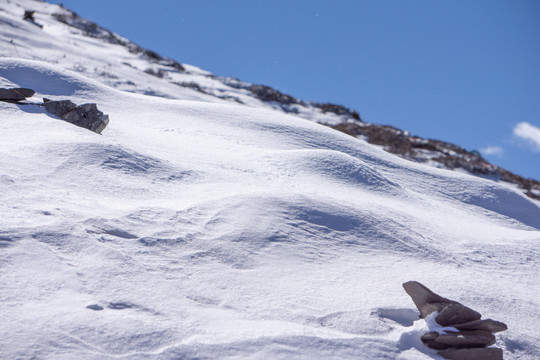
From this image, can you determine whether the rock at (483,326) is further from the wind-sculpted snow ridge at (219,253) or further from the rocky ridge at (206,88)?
the rocky ridge at (206,88)

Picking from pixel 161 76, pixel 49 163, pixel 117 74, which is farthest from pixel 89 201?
pixel 161 76

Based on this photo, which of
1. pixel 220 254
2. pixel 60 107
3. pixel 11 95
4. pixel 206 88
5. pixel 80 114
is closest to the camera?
pixel 220 254

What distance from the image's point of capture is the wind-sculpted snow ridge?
7.57ft

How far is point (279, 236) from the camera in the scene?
3.39 meters

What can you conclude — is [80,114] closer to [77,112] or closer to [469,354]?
[77,112]

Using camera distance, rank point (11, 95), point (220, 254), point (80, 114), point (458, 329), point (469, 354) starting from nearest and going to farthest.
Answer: point (469, 354) → point (458, 329) → point (220, 254) → point (80, 114) → point (11, 95)

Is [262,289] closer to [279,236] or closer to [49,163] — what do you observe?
[279,236]

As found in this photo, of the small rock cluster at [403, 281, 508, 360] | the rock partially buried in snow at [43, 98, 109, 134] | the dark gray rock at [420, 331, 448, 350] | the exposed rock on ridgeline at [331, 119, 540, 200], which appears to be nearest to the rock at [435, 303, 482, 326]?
the small rock cluster at [403, 281, 508, 360]

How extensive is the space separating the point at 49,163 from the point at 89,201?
25.6 inches

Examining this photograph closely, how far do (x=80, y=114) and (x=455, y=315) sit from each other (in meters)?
3.88

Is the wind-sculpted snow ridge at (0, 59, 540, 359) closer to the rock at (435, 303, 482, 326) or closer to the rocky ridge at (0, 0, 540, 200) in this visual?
the rock at (435, 303, 482, 326)

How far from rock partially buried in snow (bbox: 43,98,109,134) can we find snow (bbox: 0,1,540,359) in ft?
0.55

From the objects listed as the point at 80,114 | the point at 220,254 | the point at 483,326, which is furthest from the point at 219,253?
the point at 80,114

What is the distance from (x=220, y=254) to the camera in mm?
3047
